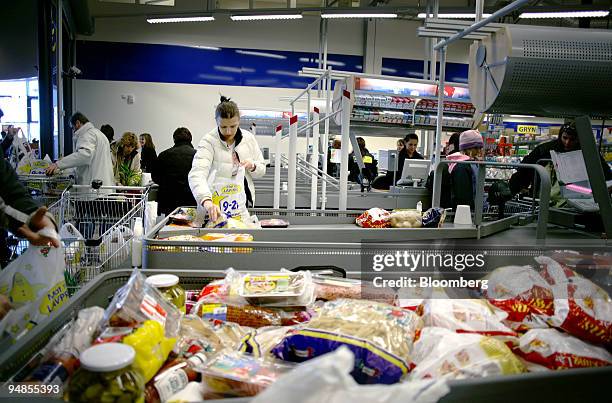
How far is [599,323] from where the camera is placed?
1100 millimetres

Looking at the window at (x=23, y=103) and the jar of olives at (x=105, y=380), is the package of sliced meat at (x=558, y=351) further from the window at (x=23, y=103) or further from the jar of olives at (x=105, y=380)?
the window at (x=23, y=103)

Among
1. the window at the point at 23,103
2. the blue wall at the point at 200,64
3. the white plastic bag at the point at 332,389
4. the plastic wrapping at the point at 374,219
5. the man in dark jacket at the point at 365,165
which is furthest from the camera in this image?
the blue wall at the point at 200,64

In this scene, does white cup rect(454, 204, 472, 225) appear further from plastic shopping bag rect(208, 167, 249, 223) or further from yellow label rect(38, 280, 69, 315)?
yellow label rect(38, 280, 69, 315)

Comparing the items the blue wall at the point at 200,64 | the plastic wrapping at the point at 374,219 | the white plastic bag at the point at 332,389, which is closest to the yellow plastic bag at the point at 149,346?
the white plastic bag at the point at 332,389

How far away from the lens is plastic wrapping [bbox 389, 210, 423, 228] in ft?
10.5

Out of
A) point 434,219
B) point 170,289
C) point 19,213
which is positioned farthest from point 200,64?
point 170,289

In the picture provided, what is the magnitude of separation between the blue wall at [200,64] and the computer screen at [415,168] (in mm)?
9667

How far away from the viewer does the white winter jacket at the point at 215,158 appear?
3055 mm

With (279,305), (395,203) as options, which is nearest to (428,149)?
(395,203)

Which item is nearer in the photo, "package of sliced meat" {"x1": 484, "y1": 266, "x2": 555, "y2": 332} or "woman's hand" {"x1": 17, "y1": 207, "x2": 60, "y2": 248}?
"package of sliced meat" {"x1": 484, "y1": 266, "x2": 555, "y2": 332}

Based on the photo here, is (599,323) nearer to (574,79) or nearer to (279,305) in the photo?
(279,305)

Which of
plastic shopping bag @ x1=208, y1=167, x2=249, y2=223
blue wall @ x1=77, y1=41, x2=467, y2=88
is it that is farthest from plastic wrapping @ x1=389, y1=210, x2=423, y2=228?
blue wall @ x1=77, y1=41, x2=467, y2=88

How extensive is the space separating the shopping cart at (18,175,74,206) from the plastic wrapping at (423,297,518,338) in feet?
13.6

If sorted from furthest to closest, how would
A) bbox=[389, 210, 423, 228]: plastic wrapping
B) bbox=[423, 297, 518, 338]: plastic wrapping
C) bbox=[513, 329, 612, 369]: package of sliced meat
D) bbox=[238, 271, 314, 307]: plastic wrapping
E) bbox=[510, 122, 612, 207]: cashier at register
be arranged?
bbox=[510, 122, 612, 207]: cashier at register
bbox=[389, 210, 423, 228]: plastic wrapping
bbox=[238, 271, 314, 307]: plastic wrapping
bbox=[423, 297, 518, 338]: plastic wrapping
bbox=[513, 329, 612, 369]: package of sliced meat
